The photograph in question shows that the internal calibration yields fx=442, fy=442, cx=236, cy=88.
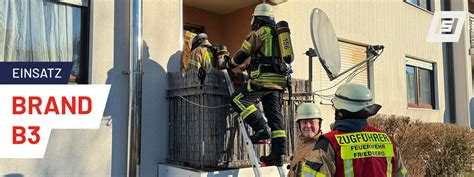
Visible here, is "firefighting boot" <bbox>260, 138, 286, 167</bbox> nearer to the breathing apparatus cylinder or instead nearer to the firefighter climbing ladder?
the firefighter climbing ladder

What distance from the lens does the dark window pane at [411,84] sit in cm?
1141

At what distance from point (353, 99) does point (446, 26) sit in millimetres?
12274

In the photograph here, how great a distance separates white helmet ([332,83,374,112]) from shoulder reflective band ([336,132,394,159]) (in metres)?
0.17

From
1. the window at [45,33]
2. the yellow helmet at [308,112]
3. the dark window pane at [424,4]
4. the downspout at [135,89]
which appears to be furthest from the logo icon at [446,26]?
the window at [45,33]

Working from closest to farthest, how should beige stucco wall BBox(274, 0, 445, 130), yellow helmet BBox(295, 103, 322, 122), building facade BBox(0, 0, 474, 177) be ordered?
1. yellow helmet BBox(295, 103, 322, 122)
2. building facade BBox(0, 0, 474, 177)
3. beige stucco wall BBox(274, 0, 445, 130)

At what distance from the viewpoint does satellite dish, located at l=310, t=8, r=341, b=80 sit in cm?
520

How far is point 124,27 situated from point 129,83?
0.75m

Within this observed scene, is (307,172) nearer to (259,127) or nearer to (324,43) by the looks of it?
(259,127)

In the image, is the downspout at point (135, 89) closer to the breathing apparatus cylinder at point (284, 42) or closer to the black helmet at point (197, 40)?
the black helmet at point (197, 40)

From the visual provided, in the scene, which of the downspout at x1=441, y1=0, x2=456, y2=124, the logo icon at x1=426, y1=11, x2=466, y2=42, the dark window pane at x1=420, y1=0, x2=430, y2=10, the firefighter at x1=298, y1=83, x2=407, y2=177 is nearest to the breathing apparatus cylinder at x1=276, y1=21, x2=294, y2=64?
the firefighter at x1=298, y1=83, x2=407, y2=177

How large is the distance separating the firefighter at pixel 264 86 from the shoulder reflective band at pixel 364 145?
2.26 meters

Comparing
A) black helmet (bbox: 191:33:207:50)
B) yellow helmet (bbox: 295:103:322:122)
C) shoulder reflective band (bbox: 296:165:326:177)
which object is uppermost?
black helmet (bbox: 191:33:207:50)

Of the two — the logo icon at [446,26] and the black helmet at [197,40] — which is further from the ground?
the logo icon at [446,26]

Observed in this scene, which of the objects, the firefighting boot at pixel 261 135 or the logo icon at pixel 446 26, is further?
the logo icon at pixel 446 26
